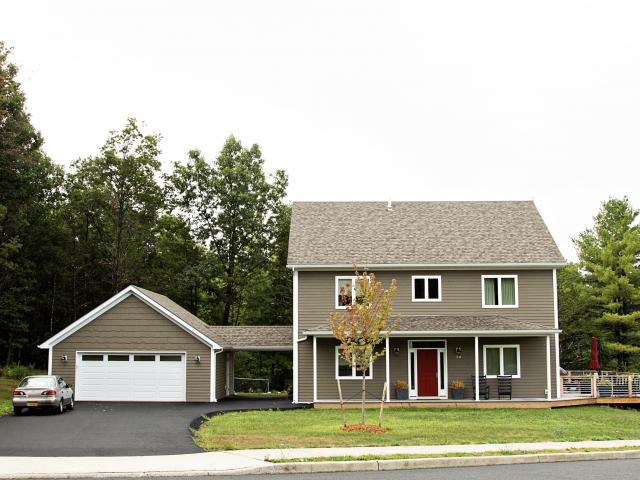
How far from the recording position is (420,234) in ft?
112

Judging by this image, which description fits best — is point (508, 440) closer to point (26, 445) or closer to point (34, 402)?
point (26, 445)

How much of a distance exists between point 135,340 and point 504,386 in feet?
48.6

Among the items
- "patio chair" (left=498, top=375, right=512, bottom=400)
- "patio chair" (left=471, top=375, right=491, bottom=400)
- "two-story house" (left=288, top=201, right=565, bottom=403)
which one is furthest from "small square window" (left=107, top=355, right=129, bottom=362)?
"patio chair" (left=498, top=375, right=512, bottom=400)

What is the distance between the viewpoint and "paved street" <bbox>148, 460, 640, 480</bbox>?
13.0 metres

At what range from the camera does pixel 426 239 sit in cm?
3359

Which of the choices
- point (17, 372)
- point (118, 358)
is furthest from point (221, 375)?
point (17, 372)

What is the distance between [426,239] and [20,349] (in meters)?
30.1

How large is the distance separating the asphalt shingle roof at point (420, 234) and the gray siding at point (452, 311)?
2.19 feet

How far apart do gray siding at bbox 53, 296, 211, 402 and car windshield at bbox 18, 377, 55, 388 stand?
211 inches

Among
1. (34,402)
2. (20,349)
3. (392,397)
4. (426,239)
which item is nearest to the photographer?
(34,402)

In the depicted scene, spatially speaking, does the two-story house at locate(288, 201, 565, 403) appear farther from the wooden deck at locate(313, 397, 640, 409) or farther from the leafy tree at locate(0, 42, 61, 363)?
the leafy tree at locate(0, 42, 61, 363)

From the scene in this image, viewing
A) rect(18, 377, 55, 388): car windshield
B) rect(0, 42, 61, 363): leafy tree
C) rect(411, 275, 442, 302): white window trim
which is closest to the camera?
rect(18, 377, 55, 388): car windshield

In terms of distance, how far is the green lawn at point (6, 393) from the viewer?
1056 inches

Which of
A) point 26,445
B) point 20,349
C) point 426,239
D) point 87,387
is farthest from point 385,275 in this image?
point 20,349
